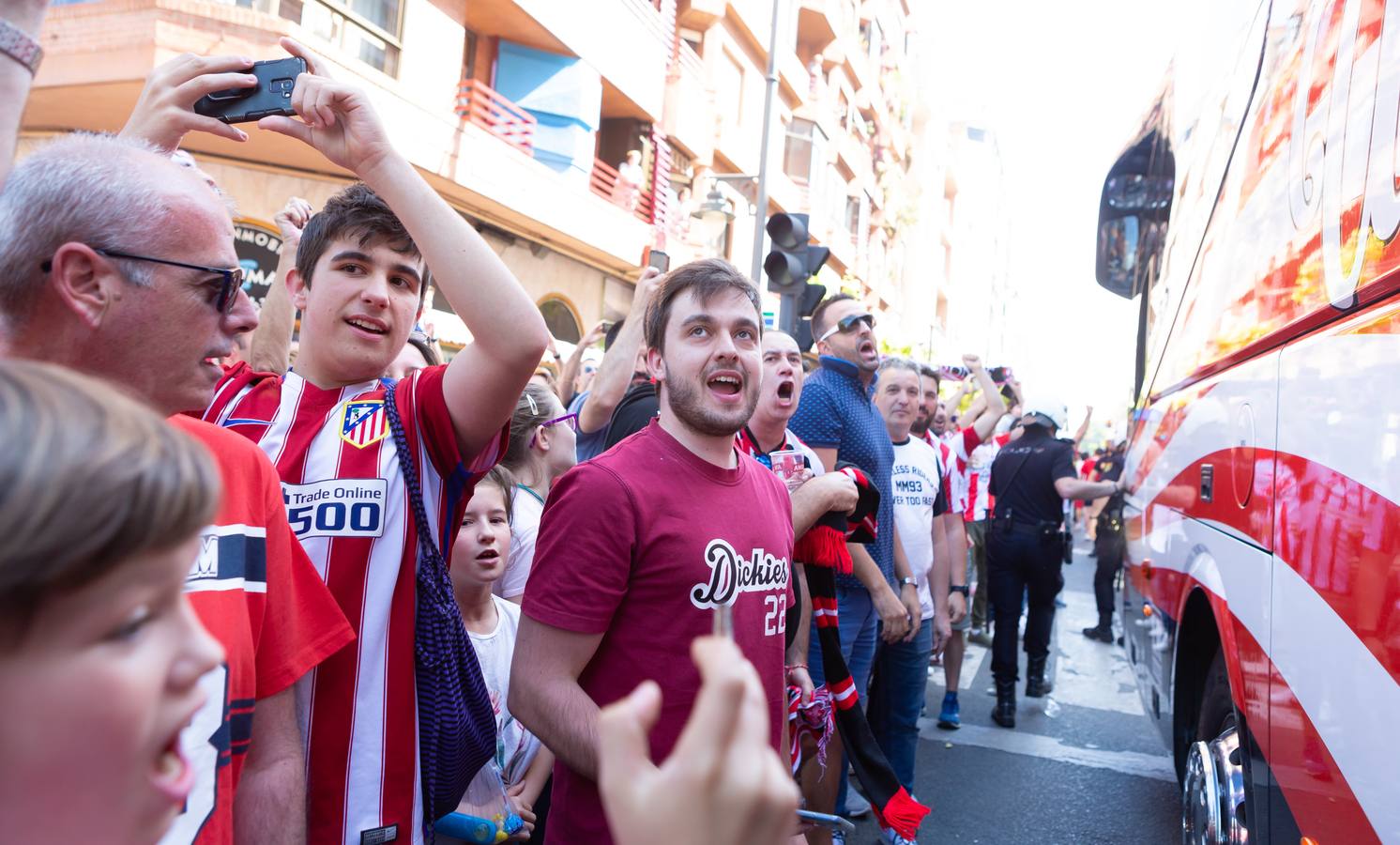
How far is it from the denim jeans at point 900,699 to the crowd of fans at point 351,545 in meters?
1.67

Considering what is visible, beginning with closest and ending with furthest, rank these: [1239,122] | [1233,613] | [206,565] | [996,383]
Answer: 1. [206,565]
2. [1233,613]
3. [1239,122]
4. [996,383]

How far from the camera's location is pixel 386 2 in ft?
42.1

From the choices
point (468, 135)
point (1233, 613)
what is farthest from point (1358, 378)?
point (468, 135)

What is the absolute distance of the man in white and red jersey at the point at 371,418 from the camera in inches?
70.1

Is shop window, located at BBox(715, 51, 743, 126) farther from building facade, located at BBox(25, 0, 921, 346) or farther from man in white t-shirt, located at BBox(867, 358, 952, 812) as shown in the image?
man in white t-shirt, located at BBox(867, 358, 952, 812)

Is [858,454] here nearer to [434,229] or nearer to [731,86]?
[434,229]

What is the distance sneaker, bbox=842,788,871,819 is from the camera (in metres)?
5.07

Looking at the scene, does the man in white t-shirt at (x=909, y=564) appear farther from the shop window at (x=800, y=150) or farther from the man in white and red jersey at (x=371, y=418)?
the shop window at (x=800, y=150)

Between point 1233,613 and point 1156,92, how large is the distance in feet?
15.4

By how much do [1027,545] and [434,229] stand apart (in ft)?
20.0

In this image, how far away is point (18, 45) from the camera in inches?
45.9

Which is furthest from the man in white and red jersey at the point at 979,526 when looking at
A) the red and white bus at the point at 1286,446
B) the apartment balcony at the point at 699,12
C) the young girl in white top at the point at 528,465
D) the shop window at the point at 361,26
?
the apartment balcony at the point at 699,12

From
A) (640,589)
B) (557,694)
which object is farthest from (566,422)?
(557,694)

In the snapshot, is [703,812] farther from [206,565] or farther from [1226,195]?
[1226,195]
